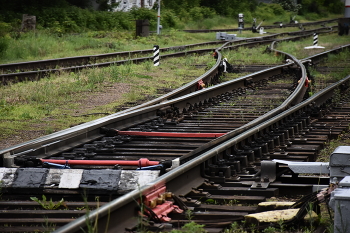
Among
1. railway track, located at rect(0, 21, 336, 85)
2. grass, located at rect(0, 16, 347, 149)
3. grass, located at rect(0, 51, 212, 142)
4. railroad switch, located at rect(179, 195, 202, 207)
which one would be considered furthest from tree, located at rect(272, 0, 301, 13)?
railroad switch, located at rect(179, 195, 202, 207)

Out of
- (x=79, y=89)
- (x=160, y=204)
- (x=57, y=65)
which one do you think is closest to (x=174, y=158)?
(x=160, y=204)

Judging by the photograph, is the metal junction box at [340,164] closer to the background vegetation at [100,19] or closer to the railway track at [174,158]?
the railway track at [174,158]

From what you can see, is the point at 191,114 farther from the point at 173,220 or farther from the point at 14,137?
the point at 173,220

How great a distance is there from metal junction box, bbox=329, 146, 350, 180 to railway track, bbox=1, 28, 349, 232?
0.38 m

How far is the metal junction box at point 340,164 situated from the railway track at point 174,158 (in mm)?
379

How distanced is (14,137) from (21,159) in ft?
9.35

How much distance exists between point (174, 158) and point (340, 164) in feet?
6.48

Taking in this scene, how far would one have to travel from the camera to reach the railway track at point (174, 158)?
4.34m

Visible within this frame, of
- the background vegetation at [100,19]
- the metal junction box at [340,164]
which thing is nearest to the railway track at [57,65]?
the background vegetation at [100,19]

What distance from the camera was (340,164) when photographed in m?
4.71

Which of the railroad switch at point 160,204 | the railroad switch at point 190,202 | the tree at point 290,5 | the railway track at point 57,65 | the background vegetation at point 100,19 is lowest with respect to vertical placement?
the railroad switch at point 190,202

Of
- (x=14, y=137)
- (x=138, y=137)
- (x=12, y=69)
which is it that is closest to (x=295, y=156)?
(x=138, y=137)

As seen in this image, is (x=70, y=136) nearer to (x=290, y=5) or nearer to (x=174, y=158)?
(x=174, y=158)

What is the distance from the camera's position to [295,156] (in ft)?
21.4
